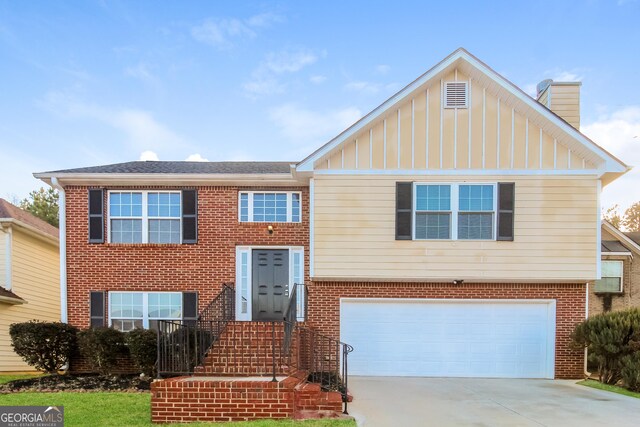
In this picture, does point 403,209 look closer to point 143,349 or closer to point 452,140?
point 452,140

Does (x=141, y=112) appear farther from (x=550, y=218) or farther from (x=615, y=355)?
(x=615, y=355)

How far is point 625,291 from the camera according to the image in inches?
586

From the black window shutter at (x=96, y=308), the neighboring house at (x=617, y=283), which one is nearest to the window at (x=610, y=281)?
the neighboring house at (x=617, y=283)

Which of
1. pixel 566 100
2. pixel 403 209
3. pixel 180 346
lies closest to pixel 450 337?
pixel 403 209

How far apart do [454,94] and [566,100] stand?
11.6ft

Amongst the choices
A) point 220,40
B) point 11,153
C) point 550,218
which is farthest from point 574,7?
point 11,153

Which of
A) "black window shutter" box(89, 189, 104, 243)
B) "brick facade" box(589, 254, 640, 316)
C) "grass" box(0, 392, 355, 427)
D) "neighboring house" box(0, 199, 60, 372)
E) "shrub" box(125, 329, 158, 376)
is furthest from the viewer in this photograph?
"brick facade" box(589, 254, 640, 316)

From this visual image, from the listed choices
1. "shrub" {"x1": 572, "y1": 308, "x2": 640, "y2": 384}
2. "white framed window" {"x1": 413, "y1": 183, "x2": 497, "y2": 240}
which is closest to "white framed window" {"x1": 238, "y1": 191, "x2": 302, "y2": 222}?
"white framed window" {"x1": 413, "y1": 183, "x2": 497, "y2": 240}

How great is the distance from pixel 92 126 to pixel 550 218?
15.8 meters

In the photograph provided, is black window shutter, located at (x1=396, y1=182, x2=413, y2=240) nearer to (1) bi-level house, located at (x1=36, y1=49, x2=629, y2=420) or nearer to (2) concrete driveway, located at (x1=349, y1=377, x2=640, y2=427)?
(1) bi-level house, located at (x1=36, y1=49, x2=629, y2=420)

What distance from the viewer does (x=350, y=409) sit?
256 inches

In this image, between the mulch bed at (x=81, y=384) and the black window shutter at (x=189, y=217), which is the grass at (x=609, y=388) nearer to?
the mulch bed at (x=81, y=384)

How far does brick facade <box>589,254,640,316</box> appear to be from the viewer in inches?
584

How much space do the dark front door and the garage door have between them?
1.61 metres
